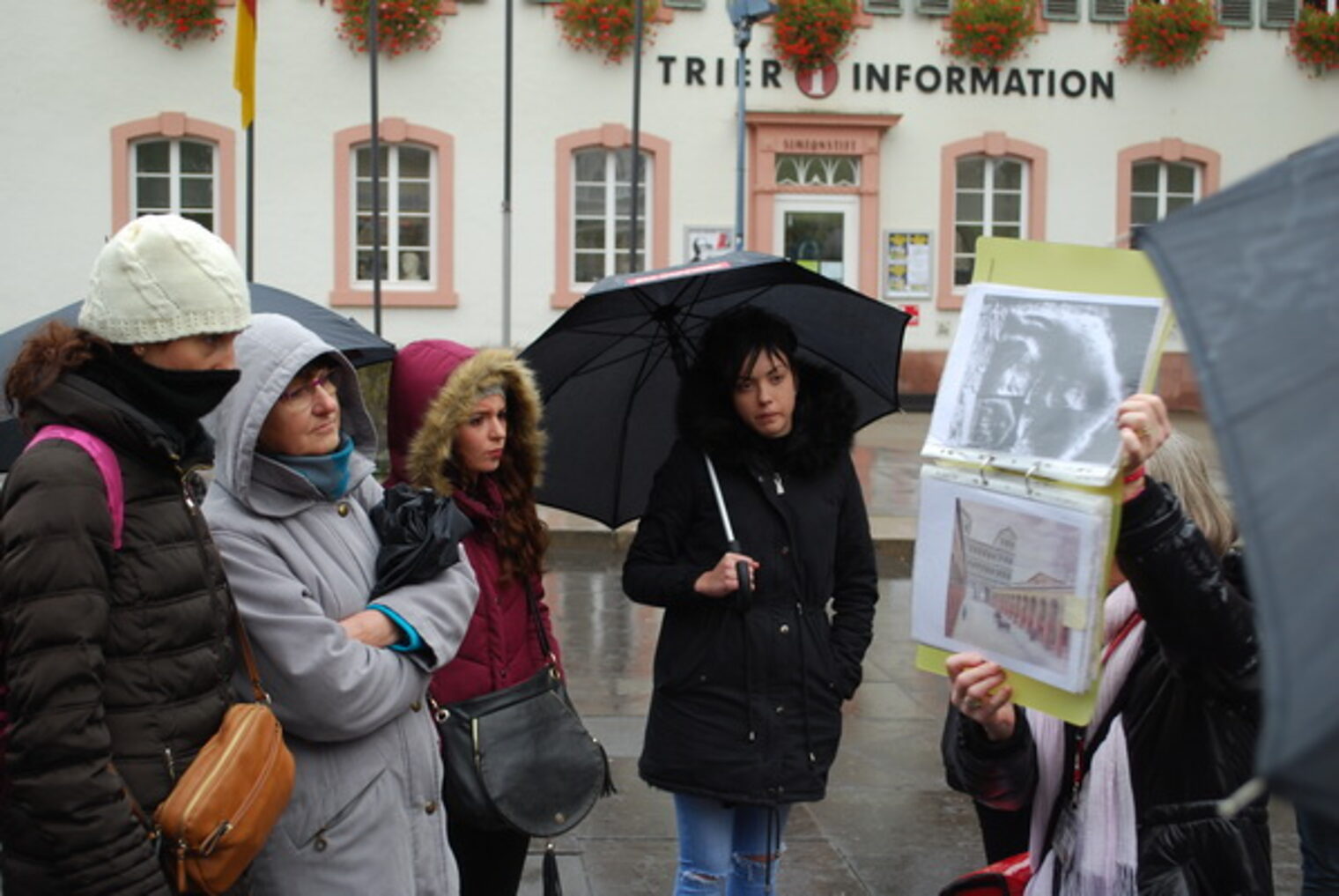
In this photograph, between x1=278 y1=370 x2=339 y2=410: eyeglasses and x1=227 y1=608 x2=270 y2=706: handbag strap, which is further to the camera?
x1=278 y1=370 x2=339 y2=410: eyeglasses

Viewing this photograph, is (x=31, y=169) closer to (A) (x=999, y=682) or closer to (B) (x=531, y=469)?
(B) (x=531, y=469)

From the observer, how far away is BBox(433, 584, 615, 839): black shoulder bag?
3281 mm

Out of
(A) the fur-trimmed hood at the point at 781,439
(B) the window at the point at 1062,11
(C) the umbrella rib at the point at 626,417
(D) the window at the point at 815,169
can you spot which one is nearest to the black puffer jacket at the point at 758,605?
(A) the fur-trimmed hood at the point at 781,439

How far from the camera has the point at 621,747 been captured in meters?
6.31

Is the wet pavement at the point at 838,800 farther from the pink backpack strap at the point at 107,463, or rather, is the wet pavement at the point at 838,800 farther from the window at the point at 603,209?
the window at the point at 603,209

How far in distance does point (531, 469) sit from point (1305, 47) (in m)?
20.7

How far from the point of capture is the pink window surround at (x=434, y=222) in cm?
1988

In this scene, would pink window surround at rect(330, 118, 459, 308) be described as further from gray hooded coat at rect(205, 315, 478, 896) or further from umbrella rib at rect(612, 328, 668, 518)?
gray hooded coat at rect(205, 315, 478, 896)

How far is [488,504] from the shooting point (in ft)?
11.9

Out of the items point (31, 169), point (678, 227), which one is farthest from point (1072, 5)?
point (31, 169)

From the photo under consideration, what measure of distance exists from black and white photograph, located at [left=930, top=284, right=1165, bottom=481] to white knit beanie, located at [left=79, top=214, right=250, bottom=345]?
1.18m

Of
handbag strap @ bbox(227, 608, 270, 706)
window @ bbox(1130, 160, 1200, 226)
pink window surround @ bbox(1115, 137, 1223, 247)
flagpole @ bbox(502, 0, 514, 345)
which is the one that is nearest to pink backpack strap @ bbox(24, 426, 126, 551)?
handbag strap @ bbox(227, 608, 270, 706)

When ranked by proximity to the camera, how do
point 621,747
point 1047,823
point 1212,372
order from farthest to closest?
point 621,747
point 1047,823
point 1212,372

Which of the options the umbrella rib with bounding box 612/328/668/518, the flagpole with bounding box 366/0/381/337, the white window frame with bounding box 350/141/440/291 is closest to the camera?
the umbrella rib with bounding box 612/328/668/518
